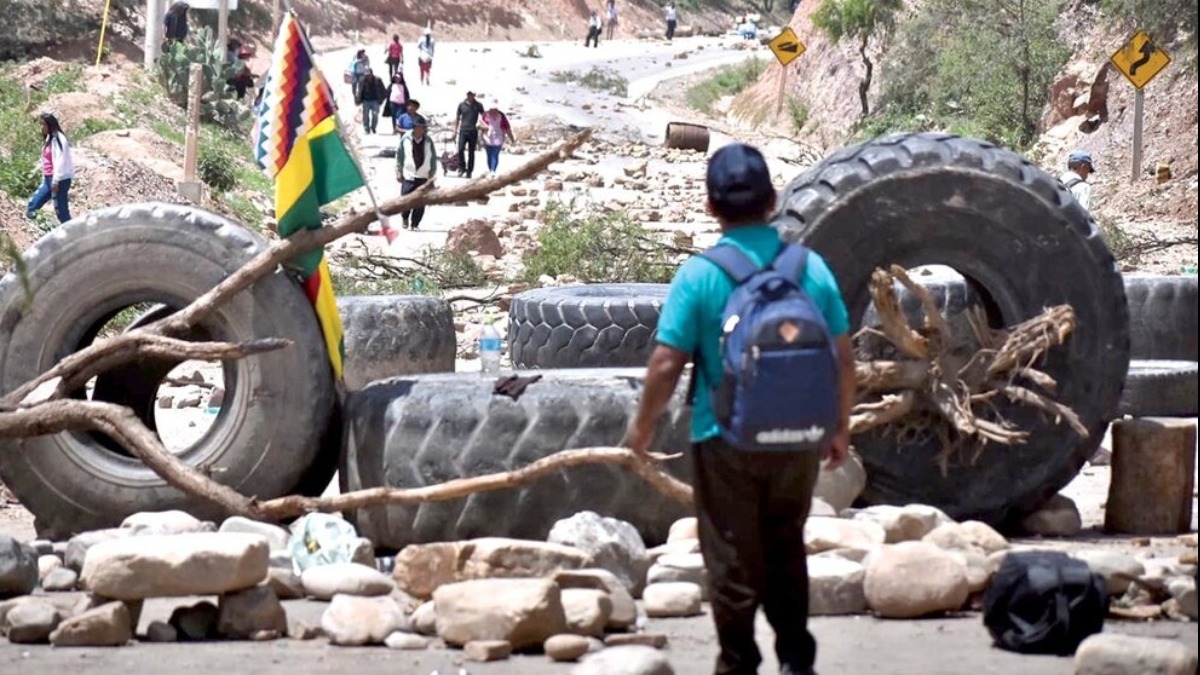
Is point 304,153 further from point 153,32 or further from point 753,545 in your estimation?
point 153,32

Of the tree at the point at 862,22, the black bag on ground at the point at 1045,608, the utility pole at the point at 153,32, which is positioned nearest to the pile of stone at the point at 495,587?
the black bag on ground at the point at 1045,608

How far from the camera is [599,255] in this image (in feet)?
57.7

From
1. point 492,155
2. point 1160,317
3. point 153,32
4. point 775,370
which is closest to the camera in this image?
point 775,370

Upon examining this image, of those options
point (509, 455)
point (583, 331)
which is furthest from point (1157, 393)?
point (509, 455)

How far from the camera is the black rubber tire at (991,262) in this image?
25.1 ft

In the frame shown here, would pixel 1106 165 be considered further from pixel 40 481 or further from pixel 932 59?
pixel 40 481

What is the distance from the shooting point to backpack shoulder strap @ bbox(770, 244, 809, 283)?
4750 millimetres

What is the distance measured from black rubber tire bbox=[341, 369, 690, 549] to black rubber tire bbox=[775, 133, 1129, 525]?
94 centimetres

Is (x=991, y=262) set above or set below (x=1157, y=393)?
above

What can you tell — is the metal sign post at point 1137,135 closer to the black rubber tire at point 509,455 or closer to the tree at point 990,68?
the tree at point 990,68

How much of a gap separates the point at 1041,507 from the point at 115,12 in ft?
154

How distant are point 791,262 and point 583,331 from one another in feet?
15.8

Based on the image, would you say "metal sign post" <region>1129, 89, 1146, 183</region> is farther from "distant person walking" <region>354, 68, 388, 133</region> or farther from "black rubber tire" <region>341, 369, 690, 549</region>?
"black rubber tire" <region>341, 369, 690, 549</region>

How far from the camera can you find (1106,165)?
2895 centimetres
